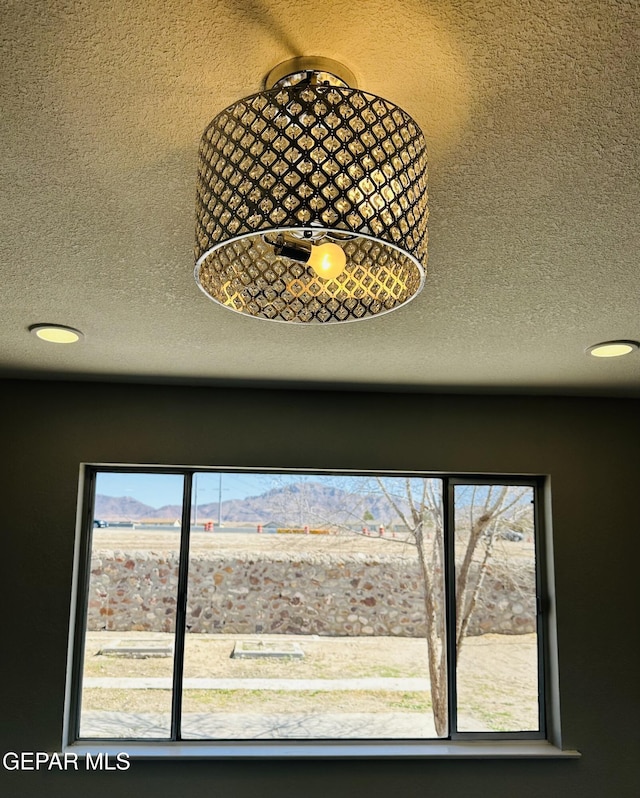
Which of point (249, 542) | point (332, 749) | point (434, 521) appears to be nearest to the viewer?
point (332, 749)

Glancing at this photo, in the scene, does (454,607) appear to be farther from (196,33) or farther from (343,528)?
(196,33)

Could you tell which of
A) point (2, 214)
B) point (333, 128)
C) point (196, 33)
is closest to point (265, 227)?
point (333, 128)

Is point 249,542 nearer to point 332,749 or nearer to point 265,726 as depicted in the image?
point 265,726

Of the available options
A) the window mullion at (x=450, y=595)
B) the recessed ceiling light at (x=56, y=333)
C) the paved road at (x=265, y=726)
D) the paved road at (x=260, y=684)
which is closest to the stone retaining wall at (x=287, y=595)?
the window mullion at (x=450, y=595)

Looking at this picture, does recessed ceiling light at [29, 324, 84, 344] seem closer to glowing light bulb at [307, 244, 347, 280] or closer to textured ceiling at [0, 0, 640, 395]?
textured ceiling at [0, 0, 640, 395]

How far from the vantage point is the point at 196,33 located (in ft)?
3.53

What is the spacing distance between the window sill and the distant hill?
3.36 feet

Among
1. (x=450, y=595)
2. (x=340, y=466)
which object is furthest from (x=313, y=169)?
(x=450, y=595)

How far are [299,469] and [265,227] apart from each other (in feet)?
8.54

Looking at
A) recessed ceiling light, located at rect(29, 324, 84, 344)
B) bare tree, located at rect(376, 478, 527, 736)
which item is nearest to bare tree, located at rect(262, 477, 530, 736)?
bare tree, located at rect(376, 478, 527, 736)

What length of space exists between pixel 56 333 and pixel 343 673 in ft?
6.85

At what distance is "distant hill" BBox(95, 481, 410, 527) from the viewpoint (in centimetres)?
355

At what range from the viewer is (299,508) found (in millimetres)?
3586

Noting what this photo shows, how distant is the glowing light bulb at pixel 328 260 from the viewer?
1.29m
